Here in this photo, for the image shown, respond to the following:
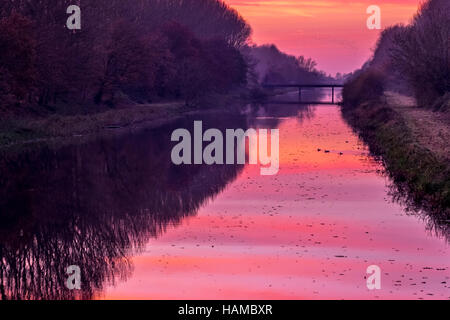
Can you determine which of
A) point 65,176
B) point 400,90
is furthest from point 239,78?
point 65,176

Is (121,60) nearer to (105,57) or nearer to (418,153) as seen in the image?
(105,57)

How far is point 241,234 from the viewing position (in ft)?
68.8

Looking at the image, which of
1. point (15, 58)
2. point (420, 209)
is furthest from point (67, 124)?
point (420, 209)

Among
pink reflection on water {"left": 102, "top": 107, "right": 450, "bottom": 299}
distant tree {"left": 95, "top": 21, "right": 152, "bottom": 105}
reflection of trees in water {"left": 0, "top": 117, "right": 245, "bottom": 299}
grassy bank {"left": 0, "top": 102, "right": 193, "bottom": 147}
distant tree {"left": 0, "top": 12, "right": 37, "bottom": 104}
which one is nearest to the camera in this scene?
pink reflection on water {"left": 102, "top": 107, "right": 450, "bottom": 299}

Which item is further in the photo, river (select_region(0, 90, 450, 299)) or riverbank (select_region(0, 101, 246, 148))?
riverbank (select_region(0, 101, 246, 148))

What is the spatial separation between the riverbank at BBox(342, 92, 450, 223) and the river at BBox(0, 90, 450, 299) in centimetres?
72

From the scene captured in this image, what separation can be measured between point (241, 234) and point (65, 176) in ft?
45.2

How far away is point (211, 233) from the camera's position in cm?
2105

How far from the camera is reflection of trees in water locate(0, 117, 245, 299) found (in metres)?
16.7

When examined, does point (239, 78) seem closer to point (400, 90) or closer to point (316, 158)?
point (400, 90)

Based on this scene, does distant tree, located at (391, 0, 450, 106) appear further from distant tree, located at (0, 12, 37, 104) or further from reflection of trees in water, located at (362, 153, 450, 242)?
reflection of trees in water, located at (362, 153, 450, 242)

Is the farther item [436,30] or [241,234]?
[436,30]

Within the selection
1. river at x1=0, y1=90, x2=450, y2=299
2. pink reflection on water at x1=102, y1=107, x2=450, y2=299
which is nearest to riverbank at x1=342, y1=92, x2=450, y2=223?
river at x1=0, y1=90, x2=450, y2=299

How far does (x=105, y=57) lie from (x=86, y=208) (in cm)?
4860
